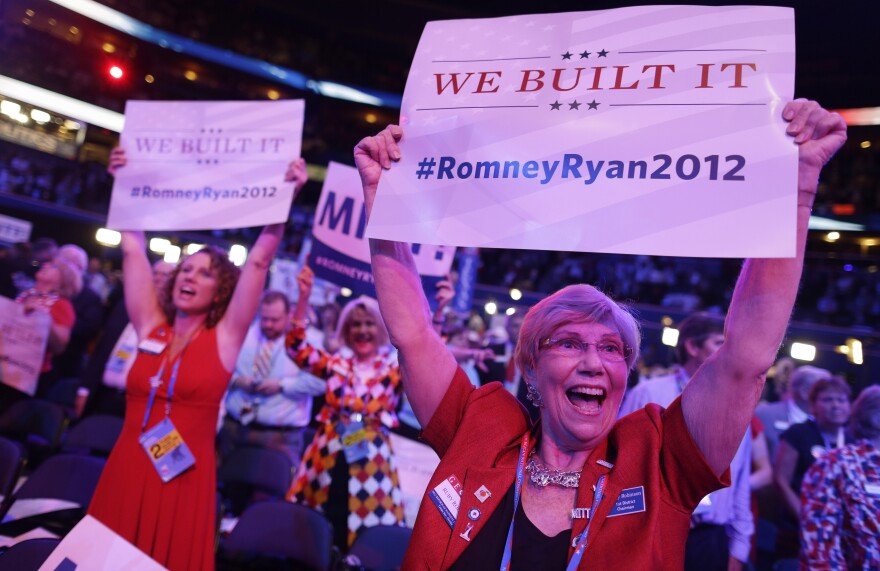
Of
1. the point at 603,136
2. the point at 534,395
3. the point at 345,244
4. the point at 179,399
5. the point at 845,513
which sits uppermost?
the point at 345,244

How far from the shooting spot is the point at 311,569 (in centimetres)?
266

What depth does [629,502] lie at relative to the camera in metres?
1.28

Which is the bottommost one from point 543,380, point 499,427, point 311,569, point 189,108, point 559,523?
point 311,569

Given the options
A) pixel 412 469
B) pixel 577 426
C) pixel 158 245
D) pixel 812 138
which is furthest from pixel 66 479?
pixel 158 245

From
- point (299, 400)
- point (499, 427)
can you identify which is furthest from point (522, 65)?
point (299, 400)

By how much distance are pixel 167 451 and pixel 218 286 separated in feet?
2.36

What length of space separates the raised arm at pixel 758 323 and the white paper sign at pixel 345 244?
2.47 meters

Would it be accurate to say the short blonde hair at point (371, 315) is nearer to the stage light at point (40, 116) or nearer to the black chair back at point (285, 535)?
the black chair back at point (285, 535)

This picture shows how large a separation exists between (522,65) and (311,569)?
2.28 meters

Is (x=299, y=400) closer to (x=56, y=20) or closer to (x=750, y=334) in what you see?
(x=750, y=334)

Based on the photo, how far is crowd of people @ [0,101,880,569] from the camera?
4.16 ft

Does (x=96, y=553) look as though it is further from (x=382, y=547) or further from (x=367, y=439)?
(x=367, y=439)

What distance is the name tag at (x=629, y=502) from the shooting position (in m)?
1.27

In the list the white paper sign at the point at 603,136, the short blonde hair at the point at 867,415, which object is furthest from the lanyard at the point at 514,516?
the short blonde hair at the point at 867,415
